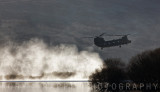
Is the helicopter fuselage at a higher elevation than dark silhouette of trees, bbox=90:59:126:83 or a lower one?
higher

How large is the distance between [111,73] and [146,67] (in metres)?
23.1

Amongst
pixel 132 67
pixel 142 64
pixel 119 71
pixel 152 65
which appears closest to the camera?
pixel 152 65

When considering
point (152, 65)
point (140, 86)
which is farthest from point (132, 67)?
point (152, 65)

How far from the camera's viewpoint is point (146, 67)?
9781cm

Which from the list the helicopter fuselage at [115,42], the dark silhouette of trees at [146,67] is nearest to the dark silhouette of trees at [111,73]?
the dark silhouette of trees at [146,67]

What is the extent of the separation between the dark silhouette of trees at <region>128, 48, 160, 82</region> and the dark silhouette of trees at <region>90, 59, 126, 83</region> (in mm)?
6189

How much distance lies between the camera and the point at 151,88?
3829 inches

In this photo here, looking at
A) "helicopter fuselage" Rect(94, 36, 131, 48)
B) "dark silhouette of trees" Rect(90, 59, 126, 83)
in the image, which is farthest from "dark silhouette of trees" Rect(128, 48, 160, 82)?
"helicopter fuselage" Rect(94, 36, 131, 48)

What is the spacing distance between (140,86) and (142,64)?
33.2 ft

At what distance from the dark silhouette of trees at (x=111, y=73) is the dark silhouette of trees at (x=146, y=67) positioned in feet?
20.3

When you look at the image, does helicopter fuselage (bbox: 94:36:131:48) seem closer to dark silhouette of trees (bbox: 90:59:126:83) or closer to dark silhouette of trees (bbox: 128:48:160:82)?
dark silhouette of trees (bbox: 90:59:126:83)

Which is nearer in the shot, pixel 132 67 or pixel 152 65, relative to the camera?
pixel 152 65

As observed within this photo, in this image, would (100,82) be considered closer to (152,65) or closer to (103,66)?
(103,66)

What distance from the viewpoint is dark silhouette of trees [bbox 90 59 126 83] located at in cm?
11725
